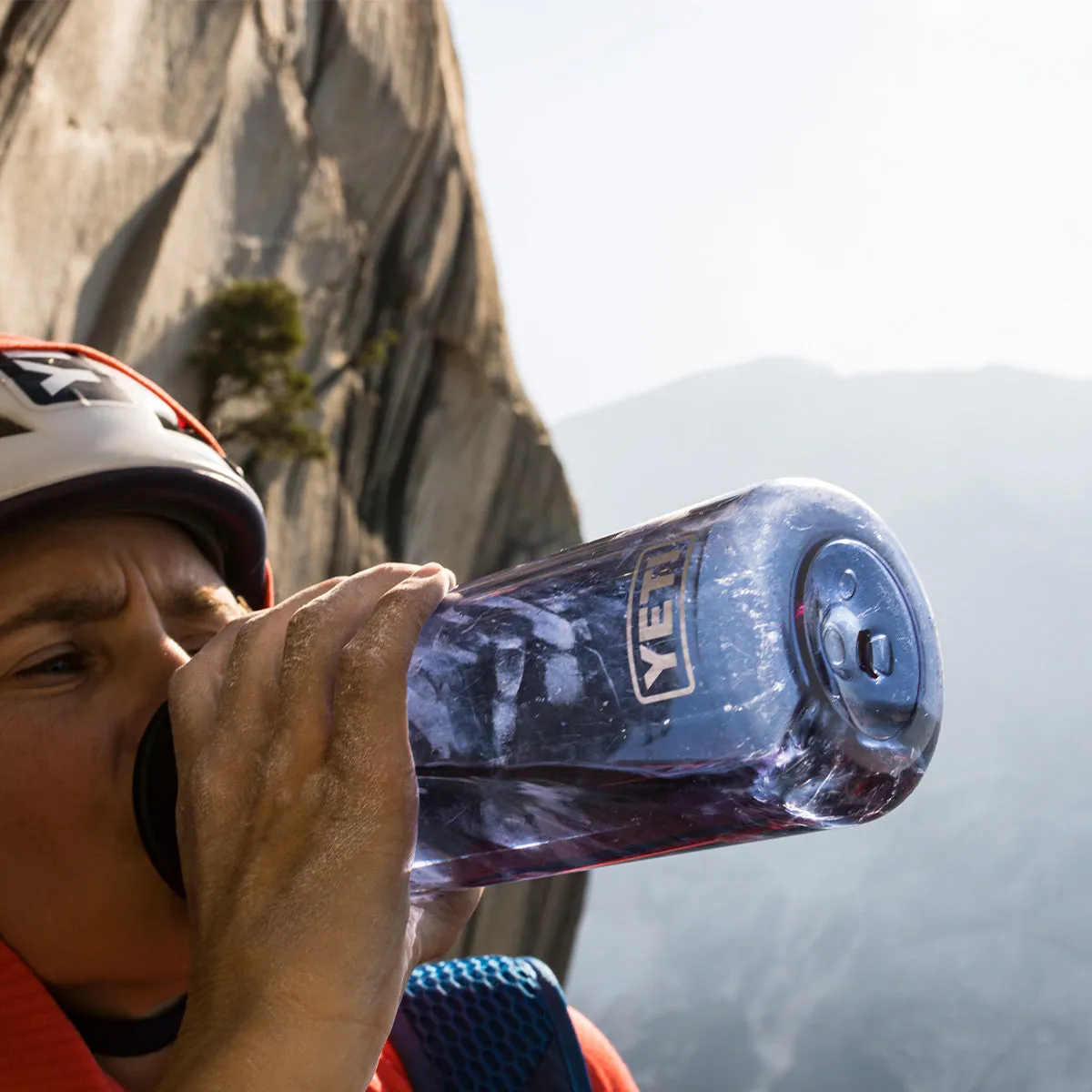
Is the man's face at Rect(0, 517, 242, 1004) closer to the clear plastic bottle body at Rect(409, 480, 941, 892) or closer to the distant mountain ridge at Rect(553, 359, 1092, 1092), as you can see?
the clear plastic bottle body at Rect(409, 480, 941, 892)

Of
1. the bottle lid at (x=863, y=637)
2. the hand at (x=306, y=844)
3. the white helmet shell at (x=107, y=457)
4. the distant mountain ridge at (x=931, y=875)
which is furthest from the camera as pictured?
the distant mountain ridge at (x=931, y=875)

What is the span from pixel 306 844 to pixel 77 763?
47 centimetres

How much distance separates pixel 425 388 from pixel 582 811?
1339 centimetres

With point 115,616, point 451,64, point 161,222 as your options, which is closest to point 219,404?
point 161,222

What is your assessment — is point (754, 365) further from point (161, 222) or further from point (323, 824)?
point (323, 824)

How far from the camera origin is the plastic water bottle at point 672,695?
0.88 metres

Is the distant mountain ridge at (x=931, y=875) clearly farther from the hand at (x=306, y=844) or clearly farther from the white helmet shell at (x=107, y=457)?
the hand at (x=306, y=844)

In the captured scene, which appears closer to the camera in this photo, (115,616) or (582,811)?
(582,811)

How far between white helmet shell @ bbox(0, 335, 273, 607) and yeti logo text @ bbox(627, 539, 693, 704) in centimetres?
72

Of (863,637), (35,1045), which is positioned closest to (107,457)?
(35,1045)

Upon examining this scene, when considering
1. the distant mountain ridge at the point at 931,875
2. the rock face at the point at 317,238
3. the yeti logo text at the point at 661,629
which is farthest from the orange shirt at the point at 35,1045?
the distant mountain ridge at the point at 931,875

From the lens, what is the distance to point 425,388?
553 inches

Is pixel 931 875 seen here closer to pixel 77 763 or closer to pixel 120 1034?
pixel 120 1034

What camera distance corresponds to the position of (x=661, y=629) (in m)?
0.90
